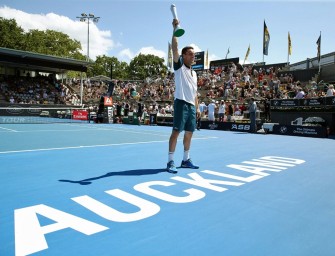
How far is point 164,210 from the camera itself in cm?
295

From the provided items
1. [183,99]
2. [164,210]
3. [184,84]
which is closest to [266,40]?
[184,84]

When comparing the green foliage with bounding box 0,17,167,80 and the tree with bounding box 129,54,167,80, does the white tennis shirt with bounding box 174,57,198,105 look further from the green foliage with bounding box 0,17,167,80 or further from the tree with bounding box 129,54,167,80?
the tree with bounding box 129,54,167,80

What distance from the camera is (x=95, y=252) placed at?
2072 mm

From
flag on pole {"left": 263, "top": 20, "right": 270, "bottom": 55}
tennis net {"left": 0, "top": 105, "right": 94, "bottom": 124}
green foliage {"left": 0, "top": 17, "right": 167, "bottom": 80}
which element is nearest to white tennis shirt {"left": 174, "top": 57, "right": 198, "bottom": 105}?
tennis net {"left": 0, "top": 105, "right": 94, "bottom": 124}

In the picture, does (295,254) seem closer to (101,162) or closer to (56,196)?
(56,196)

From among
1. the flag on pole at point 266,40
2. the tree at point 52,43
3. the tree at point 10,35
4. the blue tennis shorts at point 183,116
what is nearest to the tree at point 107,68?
the tree at point 52,43

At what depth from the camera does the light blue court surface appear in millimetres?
2197

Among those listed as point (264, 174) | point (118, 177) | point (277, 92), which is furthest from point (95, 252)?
point (277, 92)

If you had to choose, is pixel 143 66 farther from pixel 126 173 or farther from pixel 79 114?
pixel 126 173

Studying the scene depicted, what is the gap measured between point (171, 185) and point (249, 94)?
2089 cm

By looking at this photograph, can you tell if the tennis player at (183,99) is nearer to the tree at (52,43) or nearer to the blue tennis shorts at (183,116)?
the blue tennis shorts at (183,116)

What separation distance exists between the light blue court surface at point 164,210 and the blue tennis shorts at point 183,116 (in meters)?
0.81

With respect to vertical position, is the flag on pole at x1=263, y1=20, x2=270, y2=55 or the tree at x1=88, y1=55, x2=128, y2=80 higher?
the tree at x1=88, y1=55, x2=128, y2=80

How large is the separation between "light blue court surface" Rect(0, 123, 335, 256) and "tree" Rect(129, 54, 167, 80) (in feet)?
289
